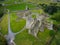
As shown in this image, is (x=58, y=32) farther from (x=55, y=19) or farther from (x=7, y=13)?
(x=7, y=13)

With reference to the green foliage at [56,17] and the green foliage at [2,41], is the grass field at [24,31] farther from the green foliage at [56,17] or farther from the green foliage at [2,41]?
the green foliage at [56,17]

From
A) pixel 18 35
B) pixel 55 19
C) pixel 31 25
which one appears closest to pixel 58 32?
pixel 55 19

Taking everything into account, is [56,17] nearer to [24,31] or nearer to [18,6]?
[24,31]

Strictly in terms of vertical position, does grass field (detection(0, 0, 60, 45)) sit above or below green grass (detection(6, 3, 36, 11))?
below

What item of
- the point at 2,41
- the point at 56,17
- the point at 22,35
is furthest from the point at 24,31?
the point at 56,17

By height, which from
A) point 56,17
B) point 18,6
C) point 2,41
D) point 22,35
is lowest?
point 2,41

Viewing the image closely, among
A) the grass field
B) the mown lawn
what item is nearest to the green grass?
the grass field

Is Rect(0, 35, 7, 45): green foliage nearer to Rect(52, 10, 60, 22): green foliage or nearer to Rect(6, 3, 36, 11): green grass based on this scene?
Rect(6, 3, 36, 11): green grass

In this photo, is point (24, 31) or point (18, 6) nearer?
point (24, 31)

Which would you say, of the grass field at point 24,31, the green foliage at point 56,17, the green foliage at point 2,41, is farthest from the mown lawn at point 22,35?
the green foliage at point 56,17

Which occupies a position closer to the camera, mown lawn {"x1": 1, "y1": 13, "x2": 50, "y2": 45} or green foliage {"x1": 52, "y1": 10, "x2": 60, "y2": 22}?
mown lawn {"x1": 1, "y1": 13, "x2": 50, "y2": 45}

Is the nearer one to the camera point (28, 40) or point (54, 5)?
point (28, 40)
